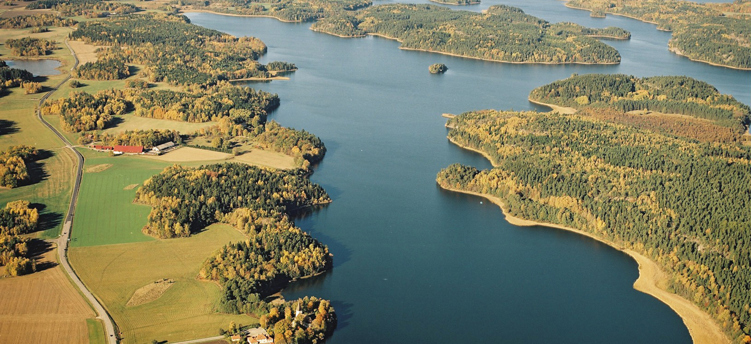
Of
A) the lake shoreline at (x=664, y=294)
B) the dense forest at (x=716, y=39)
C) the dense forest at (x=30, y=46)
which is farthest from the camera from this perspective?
the dense forest at (x=716, y=39)

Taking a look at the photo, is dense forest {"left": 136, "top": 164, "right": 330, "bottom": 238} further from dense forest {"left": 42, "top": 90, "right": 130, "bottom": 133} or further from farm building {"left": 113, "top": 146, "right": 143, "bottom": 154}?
dense forest {"left": 42, "top": 90, "right": 130, "bottom": 133}

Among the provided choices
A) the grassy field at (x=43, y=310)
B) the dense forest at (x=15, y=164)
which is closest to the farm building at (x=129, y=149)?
the dense forest at (x=15, y=164)

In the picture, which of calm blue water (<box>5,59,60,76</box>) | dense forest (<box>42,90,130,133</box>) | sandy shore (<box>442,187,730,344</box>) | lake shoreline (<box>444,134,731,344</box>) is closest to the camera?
sandy shore (<box>442,187,730,344</box>)

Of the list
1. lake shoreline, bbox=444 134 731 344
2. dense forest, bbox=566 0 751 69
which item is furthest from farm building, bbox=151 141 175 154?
dense forest, bbox=566 0 751 69

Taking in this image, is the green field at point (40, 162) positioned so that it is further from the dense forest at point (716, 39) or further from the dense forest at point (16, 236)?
the dense forest at point (716, 39)

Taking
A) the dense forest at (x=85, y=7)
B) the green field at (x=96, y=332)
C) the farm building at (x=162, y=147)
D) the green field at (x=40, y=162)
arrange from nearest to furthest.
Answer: the green field at (x=96, y=332), the green field at (x=40, y=162), the farm building at (x=162, y=147), the dense forest at (x=85, y=7)
